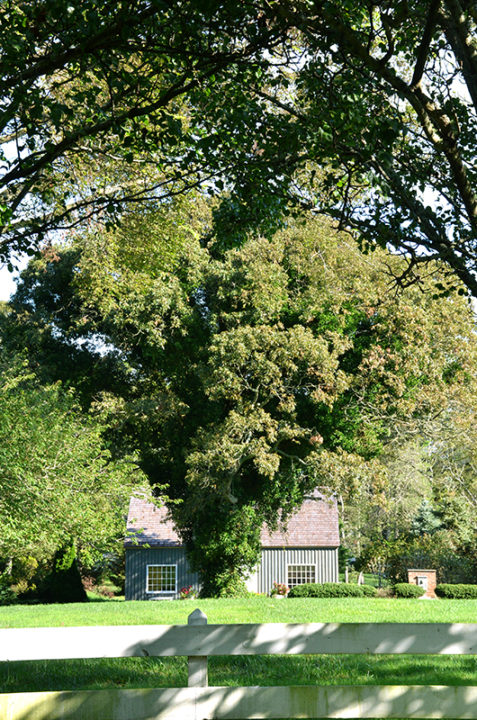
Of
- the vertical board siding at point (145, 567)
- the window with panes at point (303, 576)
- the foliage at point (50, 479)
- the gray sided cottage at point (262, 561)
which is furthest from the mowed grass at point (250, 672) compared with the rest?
the window with panes at point (303, 576)

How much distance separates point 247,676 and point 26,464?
369 inches

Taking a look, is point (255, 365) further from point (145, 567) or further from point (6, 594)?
point (145, 567)

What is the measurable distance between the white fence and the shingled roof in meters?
29.0

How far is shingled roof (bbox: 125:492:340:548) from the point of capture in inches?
1329

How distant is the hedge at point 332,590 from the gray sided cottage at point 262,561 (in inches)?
258

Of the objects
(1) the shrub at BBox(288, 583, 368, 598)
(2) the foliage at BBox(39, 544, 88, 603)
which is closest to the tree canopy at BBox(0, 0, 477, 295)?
(1) the shrub at BBox(288, 583, 368, 598)

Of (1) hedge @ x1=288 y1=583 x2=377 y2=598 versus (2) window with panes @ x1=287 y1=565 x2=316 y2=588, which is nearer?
(1) hedge @ x1=288 y1=583 x2=377 y2=598

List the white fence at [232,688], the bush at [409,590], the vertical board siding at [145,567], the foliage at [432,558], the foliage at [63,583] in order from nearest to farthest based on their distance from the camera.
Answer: the white fence at [232,688] → the bush at [409,590] → the foliage at [63,583] → the foliage at [432,558] → the vertical board siding at [145,567]

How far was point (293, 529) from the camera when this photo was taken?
113ft

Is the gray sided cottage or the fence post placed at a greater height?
the fence post

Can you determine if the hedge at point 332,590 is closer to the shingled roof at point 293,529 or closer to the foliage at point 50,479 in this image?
the shingled roof at point 293,529

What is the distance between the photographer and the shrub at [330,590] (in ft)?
85.2

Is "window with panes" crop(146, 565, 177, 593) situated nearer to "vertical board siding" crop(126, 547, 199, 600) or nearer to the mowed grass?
"vertical board siding" crop(126, 547, 199, 600)

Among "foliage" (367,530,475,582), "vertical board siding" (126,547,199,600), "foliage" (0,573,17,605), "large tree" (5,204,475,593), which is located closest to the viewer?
"large tree" (5,204,475,593)
